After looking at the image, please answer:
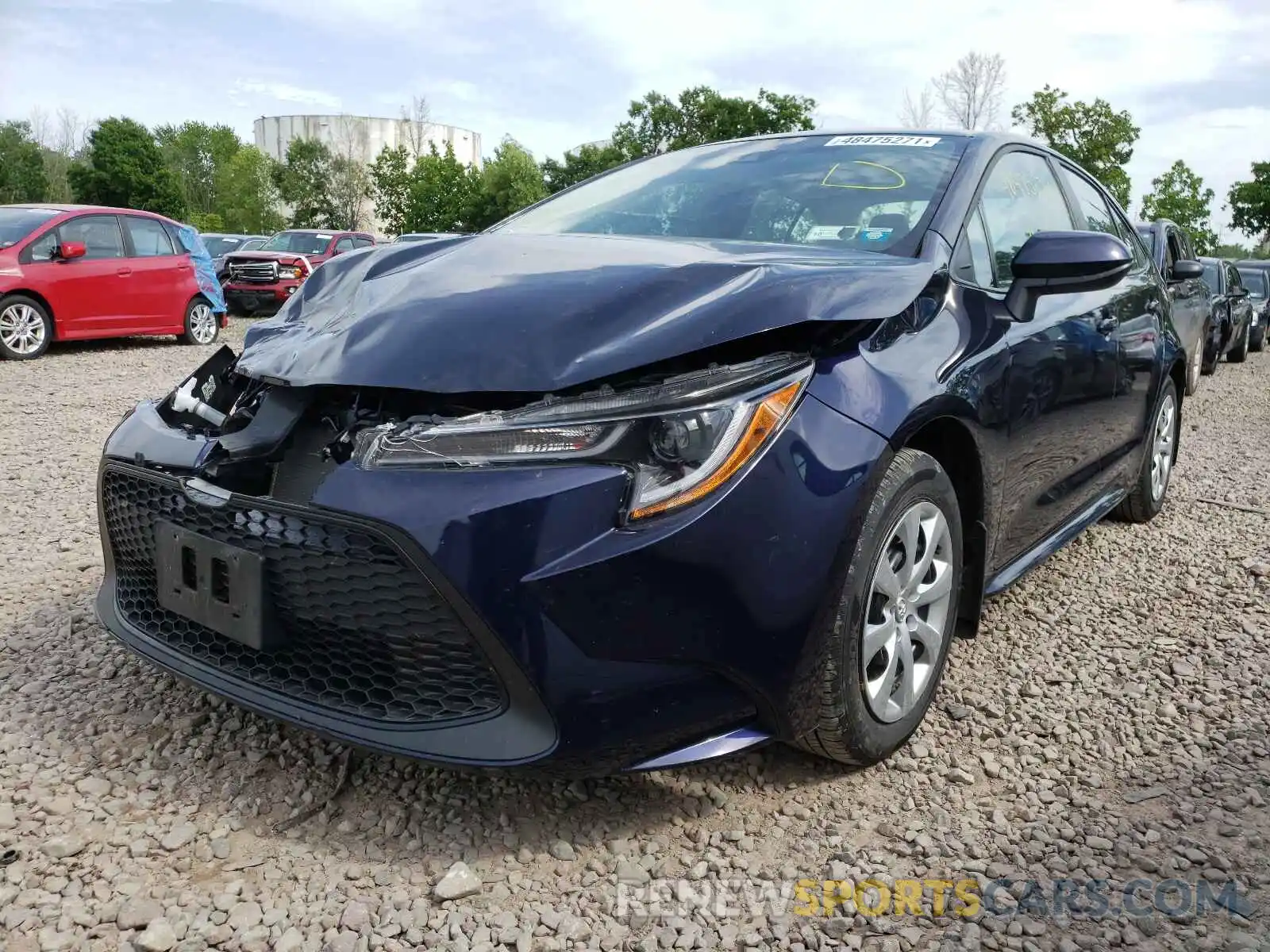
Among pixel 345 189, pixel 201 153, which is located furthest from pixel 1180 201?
pixel 201 153

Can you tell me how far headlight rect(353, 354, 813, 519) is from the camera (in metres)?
1.77

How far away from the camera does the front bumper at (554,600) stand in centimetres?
172

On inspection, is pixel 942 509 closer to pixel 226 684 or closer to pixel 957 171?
pixel 957 171

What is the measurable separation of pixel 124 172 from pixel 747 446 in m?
46.8

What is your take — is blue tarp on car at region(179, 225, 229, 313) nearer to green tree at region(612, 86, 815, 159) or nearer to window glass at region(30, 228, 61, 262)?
window glass at region(30, 228, 61, 262)

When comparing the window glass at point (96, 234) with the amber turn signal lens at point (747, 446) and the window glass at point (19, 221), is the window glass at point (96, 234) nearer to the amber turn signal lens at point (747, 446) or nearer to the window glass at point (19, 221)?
the window glass at point (19, 221)

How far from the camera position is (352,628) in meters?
1.85

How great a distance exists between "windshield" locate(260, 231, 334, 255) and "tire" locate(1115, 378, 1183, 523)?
15000 millimetres

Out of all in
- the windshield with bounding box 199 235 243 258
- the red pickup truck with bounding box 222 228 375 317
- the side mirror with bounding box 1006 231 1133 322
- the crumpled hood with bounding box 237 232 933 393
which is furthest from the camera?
the windshield with bounding box 199 235 243 258

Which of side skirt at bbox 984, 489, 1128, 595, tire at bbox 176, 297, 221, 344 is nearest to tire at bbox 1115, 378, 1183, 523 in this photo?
side skirt at bbox 984, 489, 1128, 595

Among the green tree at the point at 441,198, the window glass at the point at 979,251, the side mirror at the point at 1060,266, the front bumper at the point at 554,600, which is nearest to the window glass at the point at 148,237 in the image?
the front bumper at the point at 554,600

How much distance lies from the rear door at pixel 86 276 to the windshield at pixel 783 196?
8.26 meters

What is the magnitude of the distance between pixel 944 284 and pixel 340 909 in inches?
73.9

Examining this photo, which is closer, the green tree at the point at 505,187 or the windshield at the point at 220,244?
the windshield at the point at 220,244
